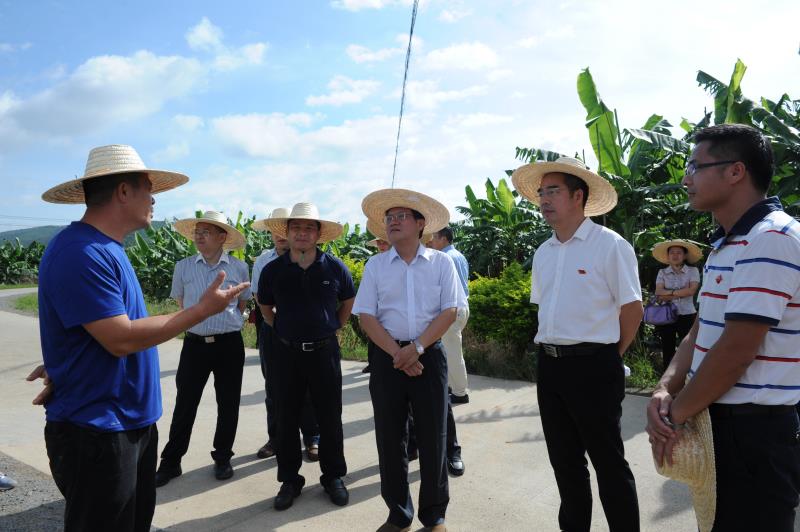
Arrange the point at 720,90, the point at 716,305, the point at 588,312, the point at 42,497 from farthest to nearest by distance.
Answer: the point at 720,90, the point at 42,497, the point at 588,312, the point at 716,305

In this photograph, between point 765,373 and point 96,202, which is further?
point 96,202

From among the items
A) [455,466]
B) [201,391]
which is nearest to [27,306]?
[201,391]

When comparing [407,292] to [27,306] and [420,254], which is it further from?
[27,306]

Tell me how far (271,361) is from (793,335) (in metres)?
3.54

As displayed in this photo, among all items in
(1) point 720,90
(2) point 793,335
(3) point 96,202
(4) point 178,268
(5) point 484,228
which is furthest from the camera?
(5) point 484,228

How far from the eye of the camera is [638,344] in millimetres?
7531

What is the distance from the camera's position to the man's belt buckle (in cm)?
319

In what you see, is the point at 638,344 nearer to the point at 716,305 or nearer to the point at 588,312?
the point at 588,312

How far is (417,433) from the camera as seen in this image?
3656mm

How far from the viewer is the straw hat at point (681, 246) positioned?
270 inches

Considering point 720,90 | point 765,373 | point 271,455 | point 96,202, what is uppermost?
point 720,90

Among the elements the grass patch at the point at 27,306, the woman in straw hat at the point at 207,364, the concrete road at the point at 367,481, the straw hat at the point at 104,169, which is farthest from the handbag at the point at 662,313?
the grass patch at the point at 27,306

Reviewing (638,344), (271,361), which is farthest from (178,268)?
(638,344)

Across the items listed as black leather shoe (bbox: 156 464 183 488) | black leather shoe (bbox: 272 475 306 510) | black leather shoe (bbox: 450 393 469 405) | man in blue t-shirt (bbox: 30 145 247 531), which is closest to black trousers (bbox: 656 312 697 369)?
black leather shoe (bbox: 450 393 469 405)
